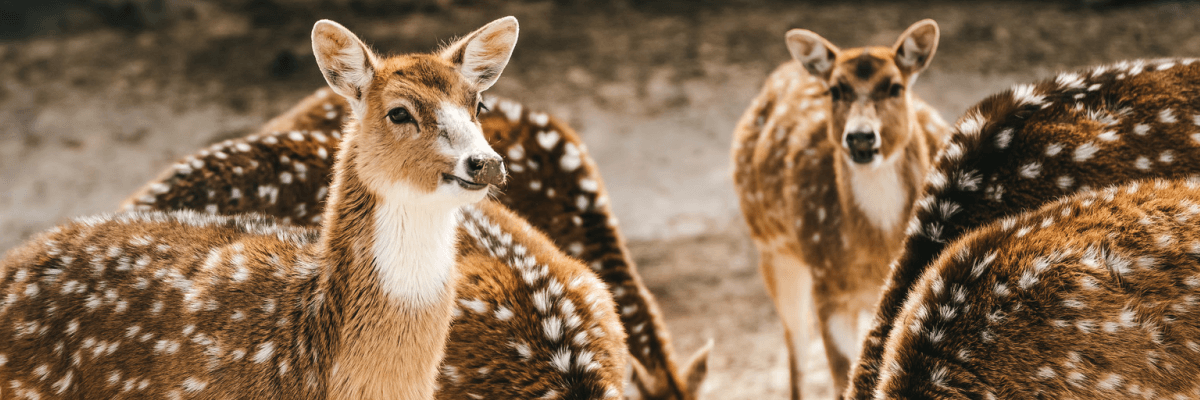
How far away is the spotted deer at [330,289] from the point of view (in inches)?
100

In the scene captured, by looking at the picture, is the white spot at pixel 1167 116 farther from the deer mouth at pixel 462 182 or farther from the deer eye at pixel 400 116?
the deer eye at pixel 400 116

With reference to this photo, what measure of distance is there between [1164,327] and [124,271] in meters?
2.96

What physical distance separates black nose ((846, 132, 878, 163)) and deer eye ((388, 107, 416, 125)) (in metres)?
2.20

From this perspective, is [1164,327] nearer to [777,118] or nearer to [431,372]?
[431,372]

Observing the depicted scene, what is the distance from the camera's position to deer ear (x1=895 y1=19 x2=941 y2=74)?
421 centimetres

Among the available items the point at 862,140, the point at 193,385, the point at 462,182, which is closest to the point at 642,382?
the point at 462,182

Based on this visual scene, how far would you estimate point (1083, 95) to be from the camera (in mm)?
3143

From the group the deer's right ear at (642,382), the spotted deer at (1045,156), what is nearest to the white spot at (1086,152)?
the spotted deer at (1045,156)

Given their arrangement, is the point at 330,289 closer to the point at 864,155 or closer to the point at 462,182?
the point at 462,182

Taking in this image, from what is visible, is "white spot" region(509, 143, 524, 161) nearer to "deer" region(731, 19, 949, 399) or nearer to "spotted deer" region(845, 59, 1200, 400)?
"deer" region(731, 19, 949, 399)

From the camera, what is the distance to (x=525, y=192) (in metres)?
4.16

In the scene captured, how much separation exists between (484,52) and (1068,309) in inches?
70.8

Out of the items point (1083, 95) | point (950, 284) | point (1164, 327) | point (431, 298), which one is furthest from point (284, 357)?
point (1083, 95)

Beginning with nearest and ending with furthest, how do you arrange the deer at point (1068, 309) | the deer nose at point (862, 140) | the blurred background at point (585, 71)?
the deer at point (1068, 309) → the deer nose at point (862, 140) → the blurred background at point (585, 71)
